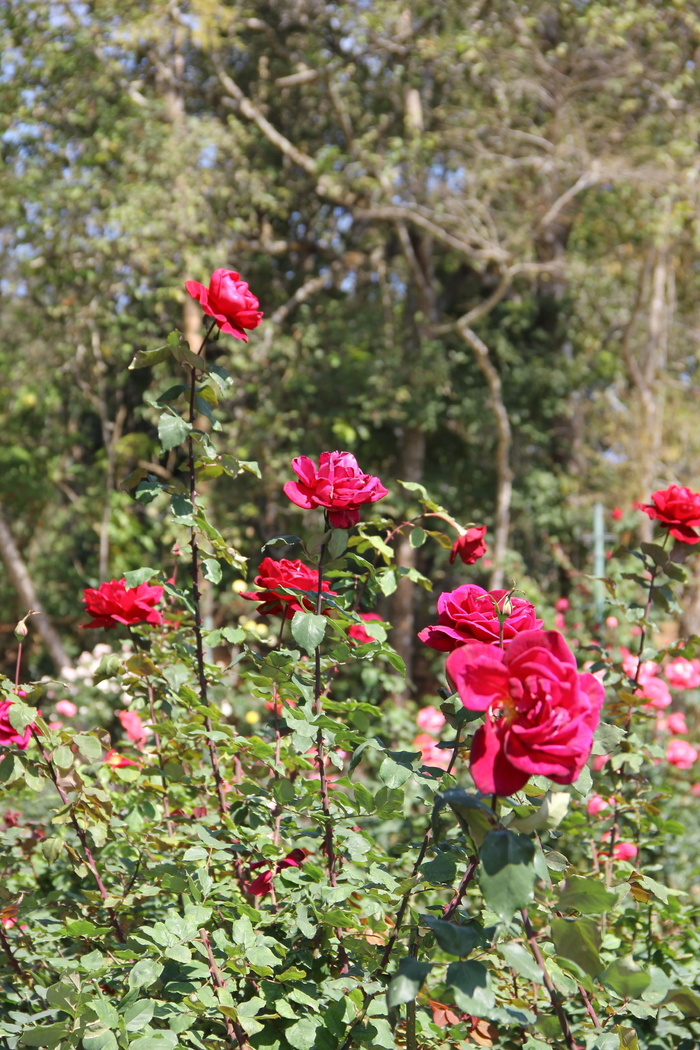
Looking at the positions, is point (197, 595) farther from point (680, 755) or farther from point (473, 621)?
A: point (680, 755)

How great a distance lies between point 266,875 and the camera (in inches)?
49.0

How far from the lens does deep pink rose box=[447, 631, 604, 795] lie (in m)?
0.67

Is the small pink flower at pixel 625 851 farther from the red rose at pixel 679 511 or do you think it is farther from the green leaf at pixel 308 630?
the green leaf at pixel 308 630

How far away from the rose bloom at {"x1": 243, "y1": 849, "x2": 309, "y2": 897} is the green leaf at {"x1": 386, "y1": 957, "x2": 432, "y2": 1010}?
0.50 m

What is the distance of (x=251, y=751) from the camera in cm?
119

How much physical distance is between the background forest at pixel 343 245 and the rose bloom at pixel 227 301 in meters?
4.38

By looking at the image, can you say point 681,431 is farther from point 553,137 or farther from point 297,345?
point 297,345

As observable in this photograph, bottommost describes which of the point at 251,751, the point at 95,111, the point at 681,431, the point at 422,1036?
the point at 681,431

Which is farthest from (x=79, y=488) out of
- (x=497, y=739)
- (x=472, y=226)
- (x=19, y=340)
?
(x=497, y=739)

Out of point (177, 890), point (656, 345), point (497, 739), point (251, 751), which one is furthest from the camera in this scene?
point (656, 345)

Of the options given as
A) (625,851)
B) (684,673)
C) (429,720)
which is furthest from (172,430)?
(684,673)

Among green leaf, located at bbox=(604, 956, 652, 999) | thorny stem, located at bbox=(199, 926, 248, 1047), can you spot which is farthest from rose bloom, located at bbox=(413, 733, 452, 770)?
green leaf, located at bbox=(604, 956, 652, 999)

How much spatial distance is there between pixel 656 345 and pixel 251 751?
268 inches

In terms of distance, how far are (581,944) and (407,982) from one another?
14cm
